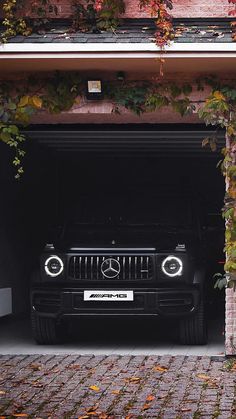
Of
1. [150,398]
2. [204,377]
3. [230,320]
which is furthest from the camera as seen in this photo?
[230,320]

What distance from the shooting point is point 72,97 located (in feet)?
39.7

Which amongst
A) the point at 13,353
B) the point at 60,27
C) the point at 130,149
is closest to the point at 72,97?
the point at 60,27

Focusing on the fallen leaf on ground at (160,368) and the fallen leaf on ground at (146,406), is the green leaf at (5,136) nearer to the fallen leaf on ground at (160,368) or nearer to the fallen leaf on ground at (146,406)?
the fallen leaf on ground at (160,368)

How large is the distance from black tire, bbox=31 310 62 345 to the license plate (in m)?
0.61

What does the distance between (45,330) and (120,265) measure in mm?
1263

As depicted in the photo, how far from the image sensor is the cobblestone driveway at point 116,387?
28.3ft

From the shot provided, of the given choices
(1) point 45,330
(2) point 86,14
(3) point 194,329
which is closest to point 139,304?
(3) point 194,329

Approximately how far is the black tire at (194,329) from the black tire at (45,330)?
1476 millimetres

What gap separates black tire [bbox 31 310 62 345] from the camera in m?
12.9

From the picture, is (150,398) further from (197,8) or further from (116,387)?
(197,8)

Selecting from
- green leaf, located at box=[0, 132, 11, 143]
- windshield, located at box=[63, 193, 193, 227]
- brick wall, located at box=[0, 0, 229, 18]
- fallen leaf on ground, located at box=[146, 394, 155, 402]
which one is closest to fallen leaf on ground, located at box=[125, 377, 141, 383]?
fallen leaf on ground, located at box=[146, 394, 155, 402]

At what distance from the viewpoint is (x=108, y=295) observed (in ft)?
40.8

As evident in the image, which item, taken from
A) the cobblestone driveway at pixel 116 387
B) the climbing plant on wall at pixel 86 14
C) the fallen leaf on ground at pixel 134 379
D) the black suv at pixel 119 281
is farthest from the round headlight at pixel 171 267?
the climbing plant on wall at pixel 86 14

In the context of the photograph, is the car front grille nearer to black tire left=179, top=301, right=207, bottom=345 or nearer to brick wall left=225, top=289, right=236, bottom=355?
black tire left=179, top=301, right=207, bottom=345
